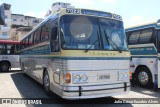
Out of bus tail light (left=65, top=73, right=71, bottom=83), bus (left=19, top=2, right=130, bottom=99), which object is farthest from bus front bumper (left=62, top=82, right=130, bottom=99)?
bus tail light (left=65, top=73, right=71, bottom=83)

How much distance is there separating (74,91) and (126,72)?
79.1 inches

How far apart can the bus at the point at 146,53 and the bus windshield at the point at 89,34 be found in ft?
9.85

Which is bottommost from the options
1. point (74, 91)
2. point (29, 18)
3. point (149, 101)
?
point (149, 101)

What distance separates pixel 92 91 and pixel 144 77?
4.76 metres

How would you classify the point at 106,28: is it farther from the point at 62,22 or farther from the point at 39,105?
the point at 39,105

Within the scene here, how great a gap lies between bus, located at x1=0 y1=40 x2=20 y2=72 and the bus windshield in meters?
14.6

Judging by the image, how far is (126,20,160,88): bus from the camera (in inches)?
373

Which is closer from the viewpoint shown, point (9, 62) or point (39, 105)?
Answer: point (39, 105)

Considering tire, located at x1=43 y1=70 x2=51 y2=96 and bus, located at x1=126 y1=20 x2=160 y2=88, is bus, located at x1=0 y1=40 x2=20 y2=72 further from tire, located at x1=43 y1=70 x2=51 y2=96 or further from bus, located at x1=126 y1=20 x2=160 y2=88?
bus, located at x1=126 y1=20 x2=160 y2=88

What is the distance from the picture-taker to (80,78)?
623cm

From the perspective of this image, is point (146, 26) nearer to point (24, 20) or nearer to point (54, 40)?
point (54, 40)

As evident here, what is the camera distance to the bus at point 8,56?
1961cm

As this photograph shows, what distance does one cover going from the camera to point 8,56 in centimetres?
1977

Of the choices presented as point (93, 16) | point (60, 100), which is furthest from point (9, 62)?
point (93, 16)
